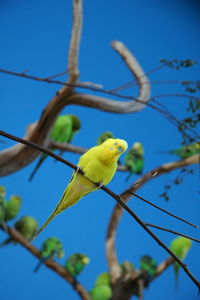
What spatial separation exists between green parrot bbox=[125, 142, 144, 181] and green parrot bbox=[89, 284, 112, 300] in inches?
21.6

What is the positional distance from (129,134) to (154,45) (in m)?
0.50

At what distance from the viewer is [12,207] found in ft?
6.02

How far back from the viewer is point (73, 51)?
1.41 m

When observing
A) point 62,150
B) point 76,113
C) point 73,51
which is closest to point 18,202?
point 62,150

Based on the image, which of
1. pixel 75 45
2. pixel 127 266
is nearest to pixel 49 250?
pixel 127 266

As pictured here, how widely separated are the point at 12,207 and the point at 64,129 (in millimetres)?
466

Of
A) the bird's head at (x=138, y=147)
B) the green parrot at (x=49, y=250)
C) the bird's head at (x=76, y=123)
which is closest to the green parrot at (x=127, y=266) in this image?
the green parrot at (x=49, y=250)

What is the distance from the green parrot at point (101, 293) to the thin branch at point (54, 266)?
30mm

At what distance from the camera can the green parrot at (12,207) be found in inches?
72.1

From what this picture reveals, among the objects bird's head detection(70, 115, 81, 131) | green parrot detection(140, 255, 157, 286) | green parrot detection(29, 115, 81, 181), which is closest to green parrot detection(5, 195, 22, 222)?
green parrot detection(29, 115, 81, 181)

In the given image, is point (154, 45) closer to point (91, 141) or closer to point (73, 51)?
point (91, 141)

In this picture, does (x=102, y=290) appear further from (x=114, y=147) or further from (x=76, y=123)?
(x=114, y=147)

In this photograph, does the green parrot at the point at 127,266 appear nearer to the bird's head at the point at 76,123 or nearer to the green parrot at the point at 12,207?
the green parrot at the point at 12,207

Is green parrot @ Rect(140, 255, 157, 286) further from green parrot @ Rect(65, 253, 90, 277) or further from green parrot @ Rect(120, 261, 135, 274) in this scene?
green parrot @ Rect(65, 253, 90, 277)
